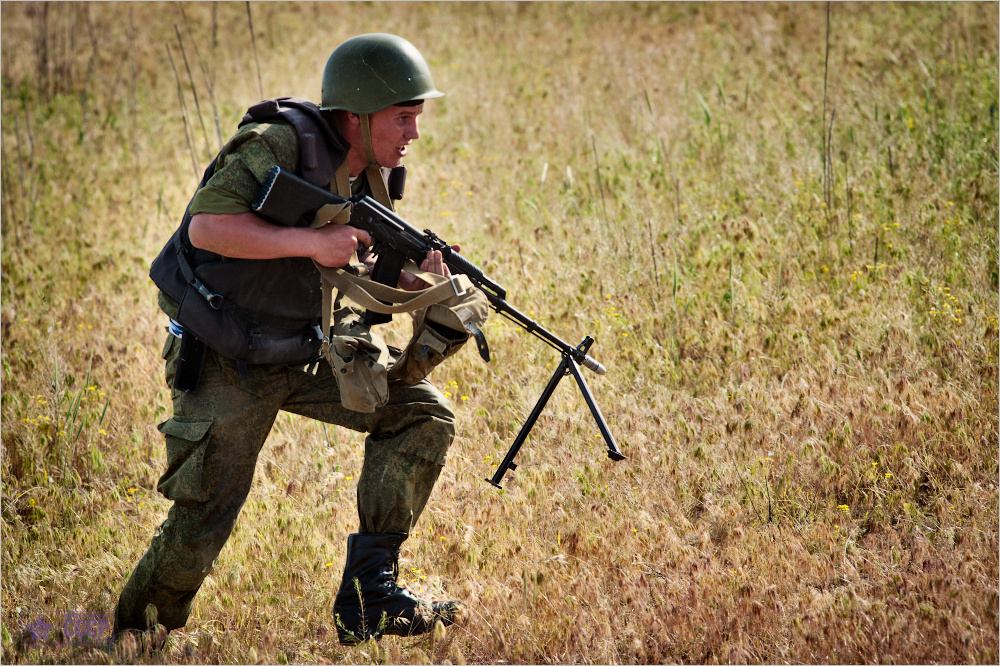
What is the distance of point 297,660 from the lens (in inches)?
145

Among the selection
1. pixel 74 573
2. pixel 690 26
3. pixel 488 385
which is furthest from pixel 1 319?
pixel 690 26

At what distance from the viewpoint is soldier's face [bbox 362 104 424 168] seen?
140 inches

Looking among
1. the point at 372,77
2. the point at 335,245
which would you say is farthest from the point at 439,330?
the point at 372,77

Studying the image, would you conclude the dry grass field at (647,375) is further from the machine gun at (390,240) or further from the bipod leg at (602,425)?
the machine gun at (390,240)

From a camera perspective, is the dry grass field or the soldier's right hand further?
the dry grass field

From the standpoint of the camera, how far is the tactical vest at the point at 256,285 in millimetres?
3381

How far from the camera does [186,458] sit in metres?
3.41

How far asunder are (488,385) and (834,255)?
2571 mm

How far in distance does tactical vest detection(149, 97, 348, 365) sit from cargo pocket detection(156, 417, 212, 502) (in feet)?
1.06

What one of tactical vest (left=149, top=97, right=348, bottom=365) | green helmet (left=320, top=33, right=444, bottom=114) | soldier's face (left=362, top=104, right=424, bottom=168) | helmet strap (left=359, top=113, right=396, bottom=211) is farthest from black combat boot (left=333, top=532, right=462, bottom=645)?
green helmet (left=320, top=33, right=444, bottom=114)

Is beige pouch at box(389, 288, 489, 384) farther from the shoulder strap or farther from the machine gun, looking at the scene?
the shoulder strap

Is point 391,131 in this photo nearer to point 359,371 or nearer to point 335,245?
point 335,245

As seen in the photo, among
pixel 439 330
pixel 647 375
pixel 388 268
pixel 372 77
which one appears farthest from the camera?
pixel 647 375

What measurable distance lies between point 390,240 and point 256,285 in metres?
0.58
